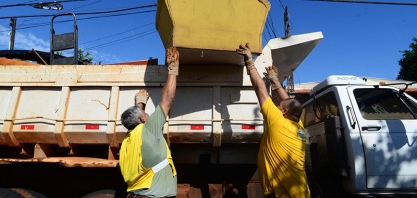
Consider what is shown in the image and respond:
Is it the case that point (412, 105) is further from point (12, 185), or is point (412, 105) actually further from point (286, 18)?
point (286, 18)

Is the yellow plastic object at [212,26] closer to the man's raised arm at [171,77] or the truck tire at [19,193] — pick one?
the man's raised arm at [171,77]

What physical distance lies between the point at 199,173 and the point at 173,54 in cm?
146

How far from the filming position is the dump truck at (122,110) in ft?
10.5

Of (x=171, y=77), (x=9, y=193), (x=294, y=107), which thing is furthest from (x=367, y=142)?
(x=9, y=193)

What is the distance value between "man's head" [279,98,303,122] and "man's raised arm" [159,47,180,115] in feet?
3.25

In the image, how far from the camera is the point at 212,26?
9.46 feet

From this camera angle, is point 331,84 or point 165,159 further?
point 331,84

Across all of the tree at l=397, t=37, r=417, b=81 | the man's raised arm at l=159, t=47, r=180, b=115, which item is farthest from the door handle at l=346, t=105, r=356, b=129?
the tree at l=397, t=37, r=417, b=81

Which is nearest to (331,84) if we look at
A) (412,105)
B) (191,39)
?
(412,105)

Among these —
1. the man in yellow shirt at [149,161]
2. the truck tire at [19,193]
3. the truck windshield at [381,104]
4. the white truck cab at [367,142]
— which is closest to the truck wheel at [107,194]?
the truck tire at [19,193]

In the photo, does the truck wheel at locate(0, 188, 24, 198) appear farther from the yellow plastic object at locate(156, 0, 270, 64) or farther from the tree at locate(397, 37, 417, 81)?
the tree at locate(397, 37, 417, 81)

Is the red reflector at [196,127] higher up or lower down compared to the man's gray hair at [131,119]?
lower down

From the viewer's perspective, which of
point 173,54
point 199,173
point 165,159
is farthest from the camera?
point 199,173

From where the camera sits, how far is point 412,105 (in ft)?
11.3
